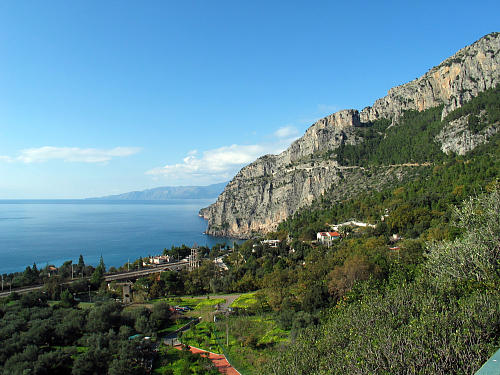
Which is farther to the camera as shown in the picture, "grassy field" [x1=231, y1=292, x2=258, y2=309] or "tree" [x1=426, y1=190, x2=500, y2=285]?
"grassy field" [x1=231, y1=292, x2=258, y2=309]

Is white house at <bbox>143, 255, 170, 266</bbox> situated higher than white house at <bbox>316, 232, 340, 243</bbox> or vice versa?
white house at <bbox>316, 232, 340, 243</bbox>

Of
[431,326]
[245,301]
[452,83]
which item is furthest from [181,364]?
[452,83]

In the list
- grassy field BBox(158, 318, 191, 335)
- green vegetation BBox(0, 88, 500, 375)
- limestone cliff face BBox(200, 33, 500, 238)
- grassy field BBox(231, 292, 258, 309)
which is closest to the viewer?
green vegetation BBox(0, 88, 500, 375)

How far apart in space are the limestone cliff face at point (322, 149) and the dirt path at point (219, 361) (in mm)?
42582

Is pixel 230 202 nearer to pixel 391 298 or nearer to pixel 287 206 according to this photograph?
pixel 287 206

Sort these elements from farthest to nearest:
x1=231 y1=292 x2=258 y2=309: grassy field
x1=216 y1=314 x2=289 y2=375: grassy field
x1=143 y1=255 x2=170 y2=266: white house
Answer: x1=143 y1=255 x2=170 y2=266: white house
x1=231 y1=292 x2=258 y2=309: grassy field
x1=216 y1=314 x2=289 y2=375: grassy field

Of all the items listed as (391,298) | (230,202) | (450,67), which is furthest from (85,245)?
(450,67)

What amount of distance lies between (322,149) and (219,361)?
69.9 m

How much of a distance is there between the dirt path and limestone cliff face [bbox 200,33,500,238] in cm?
4258

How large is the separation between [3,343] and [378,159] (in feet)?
192

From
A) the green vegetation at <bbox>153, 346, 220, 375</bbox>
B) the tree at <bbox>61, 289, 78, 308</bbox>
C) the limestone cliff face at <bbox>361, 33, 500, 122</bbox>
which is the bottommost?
the green vegetation at <bbox>153, 346, 220, 375</bbox>

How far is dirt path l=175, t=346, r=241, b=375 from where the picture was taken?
13.9 meters

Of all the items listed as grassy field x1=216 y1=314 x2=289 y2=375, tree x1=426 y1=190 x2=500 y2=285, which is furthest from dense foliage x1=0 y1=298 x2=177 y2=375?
tree x1=426 y1=190 x2=500 y2=285

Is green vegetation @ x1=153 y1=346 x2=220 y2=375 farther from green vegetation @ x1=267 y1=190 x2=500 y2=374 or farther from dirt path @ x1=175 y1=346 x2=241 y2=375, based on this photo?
green vegetation @ x1=267 y1=190 x2=500 y2=374
